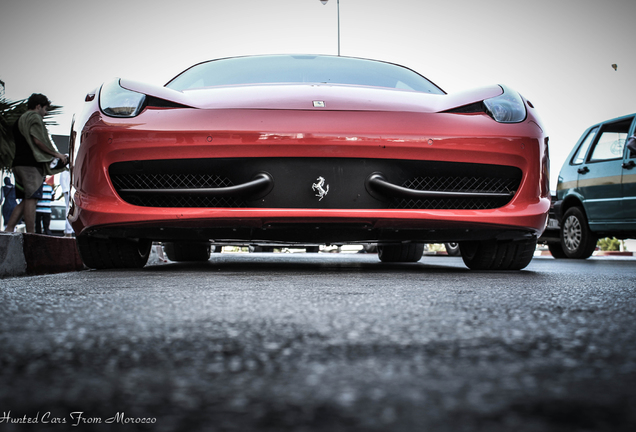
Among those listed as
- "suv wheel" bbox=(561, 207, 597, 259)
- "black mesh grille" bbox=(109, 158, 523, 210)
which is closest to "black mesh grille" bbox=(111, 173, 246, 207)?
"black mesh grille" bbox=(109, 158, 523, 210)

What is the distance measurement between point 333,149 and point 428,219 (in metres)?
0.53

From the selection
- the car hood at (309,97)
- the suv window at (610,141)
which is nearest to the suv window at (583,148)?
the suv window at (610,141)

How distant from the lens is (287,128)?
2.53m

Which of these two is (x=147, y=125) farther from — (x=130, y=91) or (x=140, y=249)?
(x=140, y=249)

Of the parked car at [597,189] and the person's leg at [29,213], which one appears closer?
the person's leg at [29,213]

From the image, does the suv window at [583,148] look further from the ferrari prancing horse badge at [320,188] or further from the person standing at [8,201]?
the person standing at [8,201]

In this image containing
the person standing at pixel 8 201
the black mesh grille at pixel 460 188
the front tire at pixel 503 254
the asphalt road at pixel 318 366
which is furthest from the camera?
the person standing at pixel 8 201

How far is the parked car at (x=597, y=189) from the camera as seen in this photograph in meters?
6.28

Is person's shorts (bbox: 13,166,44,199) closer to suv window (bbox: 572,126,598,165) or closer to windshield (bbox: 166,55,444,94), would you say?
windshield (bbox: 166,55,444,94)

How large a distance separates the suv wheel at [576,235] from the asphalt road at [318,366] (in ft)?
20.2

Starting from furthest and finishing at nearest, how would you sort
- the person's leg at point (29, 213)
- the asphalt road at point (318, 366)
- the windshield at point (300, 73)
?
the person's leg at point (29, 213), the windshield at point (300, 73), the asphalt road at point (318, 366)

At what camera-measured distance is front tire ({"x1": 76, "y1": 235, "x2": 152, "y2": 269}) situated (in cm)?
296

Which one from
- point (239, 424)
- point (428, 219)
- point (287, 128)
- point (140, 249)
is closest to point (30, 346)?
point (239, 424)

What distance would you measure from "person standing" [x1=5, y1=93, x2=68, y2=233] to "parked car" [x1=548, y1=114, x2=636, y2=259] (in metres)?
5.63
